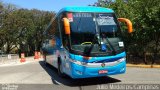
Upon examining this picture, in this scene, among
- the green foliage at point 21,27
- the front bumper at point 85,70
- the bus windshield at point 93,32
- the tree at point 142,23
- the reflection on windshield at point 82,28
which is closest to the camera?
the front bumper at point 85,70

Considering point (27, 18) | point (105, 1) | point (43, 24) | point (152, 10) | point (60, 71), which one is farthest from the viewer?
point (43, 24)

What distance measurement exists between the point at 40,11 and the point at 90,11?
62.3 metres

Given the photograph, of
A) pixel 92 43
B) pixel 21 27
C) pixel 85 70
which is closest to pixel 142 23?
pixel 92 43

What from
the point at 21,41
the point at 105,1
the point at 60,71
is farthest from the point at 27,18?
the point at 60,71

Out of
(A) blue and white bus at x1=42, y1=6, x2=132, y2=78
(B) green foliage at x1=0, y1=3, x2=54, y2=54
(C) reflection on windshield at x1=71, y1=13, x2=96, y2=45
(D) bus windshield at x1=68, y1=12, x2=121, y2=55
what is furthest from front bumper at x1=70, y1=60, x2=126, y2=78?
(B) green foliage at x1=0, y1=3, x2=54, y2=54

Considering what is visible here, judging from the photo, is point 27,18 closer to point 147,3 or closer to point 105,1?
point 105,1

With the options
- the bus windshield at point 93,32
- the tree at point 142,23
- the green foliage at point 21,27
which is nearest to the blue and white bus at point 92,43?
the bus windshield at point 93,32

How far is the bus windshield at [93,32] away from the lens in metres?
13.0

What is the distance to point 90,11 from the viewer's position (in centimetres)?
1380

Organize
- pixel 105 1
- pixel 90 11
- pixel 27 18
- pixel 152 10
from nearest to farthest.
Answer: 1. pixel 90 11
2. pixel 152 10
3. pixel 105 1
4. pixel 27 18

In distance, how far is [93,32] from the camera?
1333 cm

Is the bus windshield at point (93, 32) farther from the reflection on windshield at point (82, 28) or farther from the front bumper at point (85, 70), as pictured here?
the front bumper at point (85, 70)

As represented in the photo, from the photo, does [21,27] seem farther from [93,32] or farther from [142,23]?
[93,32]

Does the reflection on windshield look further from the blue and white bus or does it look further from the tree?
the tree
